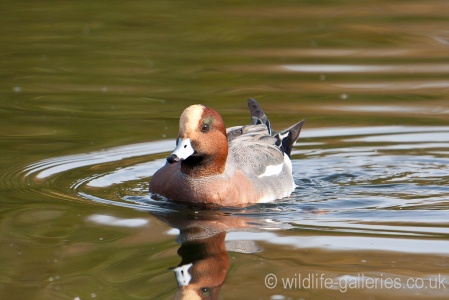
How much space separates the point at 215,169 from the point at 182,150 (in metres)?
0.53

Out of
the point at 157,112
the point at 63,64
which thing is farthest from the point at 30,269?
the point at 63,64

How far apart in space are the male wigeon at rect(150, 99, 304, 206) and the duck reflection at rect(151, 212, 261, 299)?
0.89 ft

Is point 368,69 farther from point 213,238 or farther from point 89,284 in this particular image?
point 89,284

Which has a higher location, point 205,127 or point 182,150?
point 205,127

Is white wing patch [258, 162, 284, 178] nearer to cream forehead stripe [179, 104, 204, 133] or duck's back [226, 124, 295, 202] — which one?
duck's back [226, 124, 295, 202]

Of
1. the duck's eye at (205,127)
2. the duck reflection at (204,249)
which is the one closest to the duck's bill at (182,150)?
the duck's eye at (205,127)

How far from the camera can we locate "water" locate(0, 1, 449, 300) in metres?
6.27

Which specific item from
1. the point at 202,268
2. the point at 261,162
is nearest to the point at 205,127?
the point at 261,162

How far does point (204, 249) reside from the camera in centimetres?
675

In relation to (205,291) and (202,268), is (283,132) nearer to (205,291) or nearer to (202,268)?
(202,268)

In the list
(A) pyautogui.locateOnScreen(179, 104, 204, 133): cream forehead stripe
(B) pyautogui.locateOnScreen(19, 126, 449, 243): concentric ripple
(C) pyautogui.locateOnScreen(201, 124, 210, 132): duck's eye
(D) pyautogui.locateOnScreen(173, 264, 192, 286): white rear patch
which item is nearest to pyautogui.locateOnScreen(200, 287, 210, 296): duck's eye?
(D) pyautogui.locateOnScreen(173, 264, 192, 286): white rear patch

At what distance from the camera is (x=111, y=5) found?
51.9 feet

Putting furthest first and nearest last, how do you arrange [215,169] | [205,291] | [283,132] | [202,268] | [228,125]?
1. [228,125]
2. [283,132]
3. [215,169]
4. [202,268]
5. [205,291]

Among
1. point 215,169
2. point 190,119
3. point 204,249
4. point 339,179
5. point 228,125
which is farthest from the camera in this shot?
point 228,125
